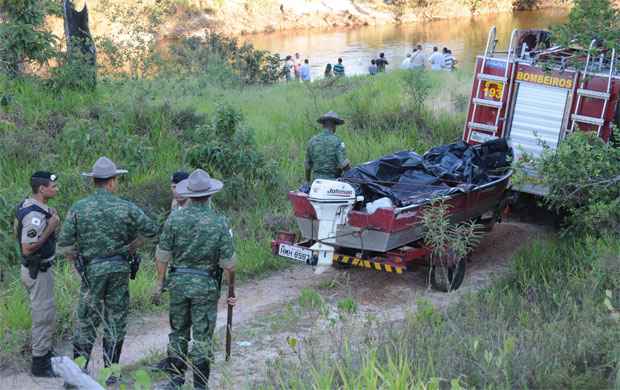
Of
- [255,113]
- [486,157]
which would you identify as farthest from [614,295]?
[255,113]

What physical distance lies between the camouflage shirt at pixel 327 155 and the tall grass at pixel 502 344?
2.57 meters

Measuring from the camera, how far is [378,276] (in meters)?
8.88

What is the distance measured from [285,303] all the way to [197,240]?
2.59m

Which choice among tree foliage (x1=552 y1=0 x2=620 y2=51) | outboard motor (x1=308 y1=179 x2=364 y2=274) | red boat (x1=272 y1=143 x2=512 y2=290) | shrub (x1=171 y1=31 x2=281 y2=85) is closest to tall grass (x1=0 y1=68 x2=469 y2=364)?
red boat (x1=272 y1=143 x2=512 y2=290)

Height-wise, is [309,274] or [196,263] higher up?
[196,263]

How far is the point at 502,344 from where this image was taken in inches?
213

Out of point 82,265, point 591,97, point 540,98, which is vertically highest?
point 591,97

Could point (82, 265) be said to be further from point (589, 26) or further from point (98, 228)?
point (589, 26)

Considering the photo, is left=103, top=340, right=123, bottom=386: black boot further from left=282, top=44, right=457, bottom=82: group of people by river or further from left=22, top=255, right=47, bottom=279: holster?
left=282, top=44, right=457, bottom=82: group of people by river

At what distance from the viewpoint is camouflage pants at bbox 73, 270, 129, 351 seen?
6016 millimetres

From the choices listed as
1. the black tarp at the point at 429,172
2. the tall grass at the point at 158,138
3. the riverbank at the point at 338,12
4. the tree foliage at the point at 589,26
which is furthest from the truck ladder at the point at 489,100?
the riverbank at the point at 338,12

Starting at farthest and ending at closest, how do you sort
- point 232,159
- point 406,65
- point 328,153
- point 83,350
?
1. point 406,65
2. point 232,159
3. point 328,153
4. point 83,350

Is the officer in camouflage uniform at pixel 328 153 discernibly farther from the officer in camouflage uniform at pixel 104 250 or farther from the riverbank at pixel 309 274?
the officer in camouflage uniform at pixel 104 250

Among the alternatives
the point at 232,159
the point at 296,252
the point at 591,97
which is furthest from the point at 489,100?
the point at 296,252
